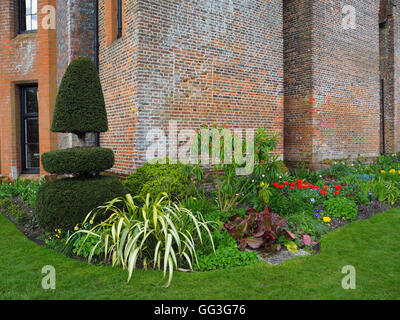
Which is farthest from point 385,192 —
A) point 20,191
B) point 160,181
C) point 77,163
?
point 20,191

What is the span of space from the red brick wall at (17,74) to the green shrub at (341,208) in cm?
761

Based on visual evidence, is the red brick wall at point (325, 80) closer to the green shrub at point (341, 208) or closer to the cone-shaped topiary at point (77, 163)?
the green shrub at point (341, 208)

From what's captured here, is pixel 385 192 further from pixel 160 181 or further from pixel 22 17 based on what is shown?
pixel 22 17

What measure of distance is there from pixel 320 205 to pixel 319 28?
639cm

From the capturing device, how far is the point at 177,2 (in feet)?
22.9

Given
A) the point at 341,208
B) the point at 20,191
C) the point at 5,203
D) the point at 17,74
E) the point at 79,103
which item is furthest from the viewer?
the point at 17,74

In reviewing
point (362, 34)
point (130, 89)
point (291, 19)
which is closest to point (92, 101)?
point (130, 89)

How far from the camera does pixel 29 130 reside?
984 cm

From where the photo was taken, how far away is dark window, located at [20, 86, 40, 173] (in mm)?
9766

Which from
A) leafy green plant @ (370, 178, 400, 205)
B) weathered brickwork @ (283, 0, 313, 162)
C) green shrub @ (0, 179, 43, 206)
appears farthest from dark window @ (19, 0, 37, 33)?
leafy green plant @ (370, 178, 400, 205)

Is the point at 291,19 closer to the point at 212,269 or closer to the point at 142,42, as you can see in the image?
the point at 142,42

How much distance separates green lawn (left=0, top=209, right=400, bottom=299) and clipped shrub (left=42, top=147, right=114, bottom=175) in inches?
48.1

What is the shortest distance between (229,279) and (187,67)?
5.09 meters

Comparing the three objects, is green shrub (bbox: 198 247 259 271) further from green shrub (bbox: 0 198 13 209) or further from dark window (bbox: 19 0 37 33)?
dark window (bbox: 19 0 37 33)
